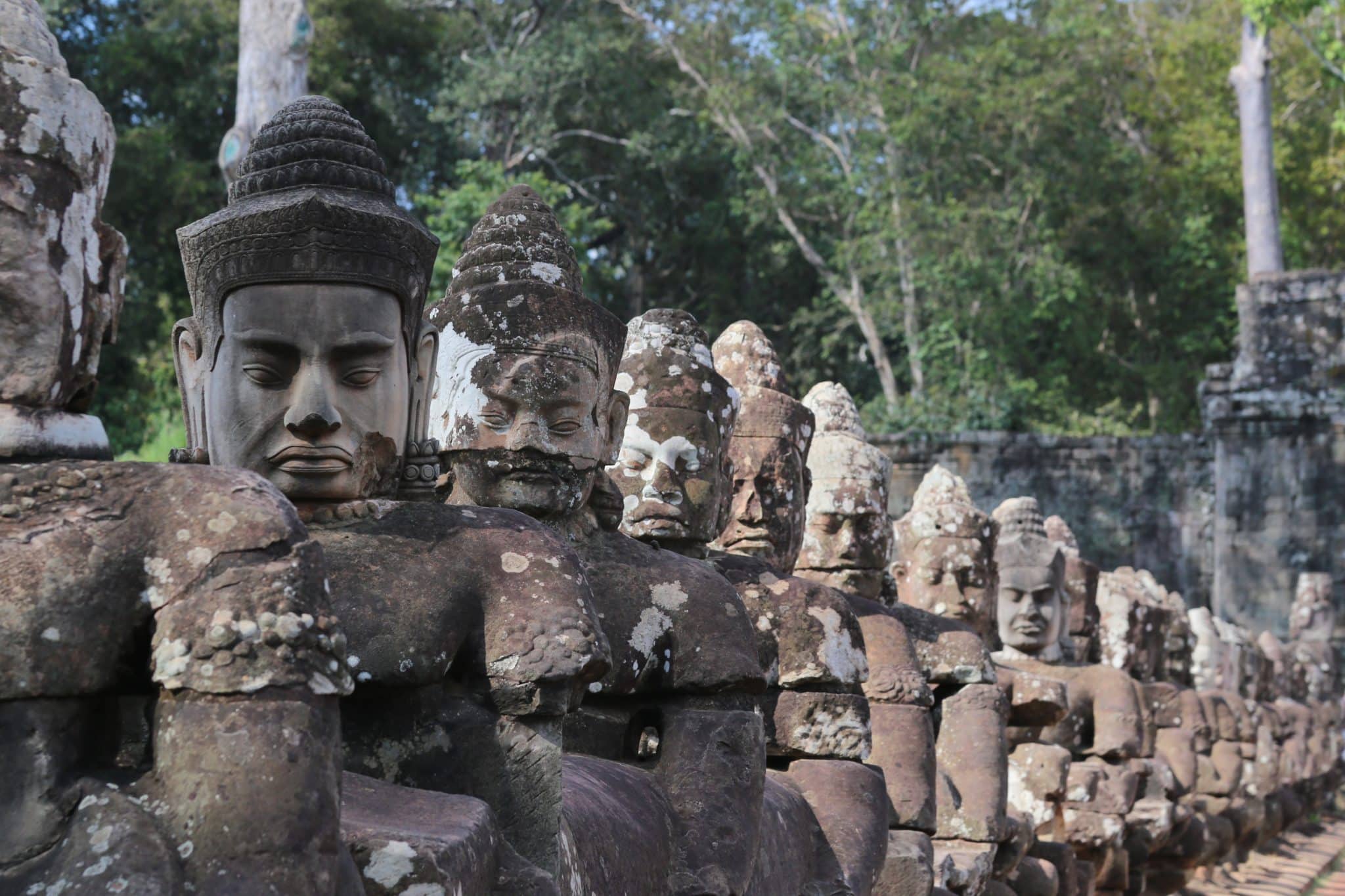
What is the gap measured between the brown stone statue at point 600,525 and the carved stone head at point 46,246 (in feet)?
5.35

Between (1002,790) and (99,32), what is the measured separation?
1886 cm

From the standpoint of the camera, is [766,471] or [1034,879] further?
[1034,879]

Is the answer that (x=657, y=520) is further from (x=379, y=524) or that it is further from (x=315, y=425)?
(x=315, y=425)

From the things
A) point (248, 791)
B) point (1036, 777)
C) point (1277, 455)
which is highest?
point (1277, 455)

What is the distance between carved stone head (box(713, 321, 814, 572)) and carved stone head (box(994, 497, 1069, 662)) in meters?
4.08

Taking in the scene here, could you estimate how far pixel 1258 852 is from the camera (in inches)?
661

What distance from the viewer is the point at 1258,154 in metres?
30.3

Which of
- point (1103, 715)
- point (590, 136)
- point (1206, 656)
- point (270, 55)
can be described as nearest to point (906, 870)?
point (1103, 715)

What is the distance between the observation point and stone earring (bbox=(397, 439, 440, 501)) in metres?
3.63

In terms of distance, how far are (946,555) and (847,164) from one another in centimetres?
2111

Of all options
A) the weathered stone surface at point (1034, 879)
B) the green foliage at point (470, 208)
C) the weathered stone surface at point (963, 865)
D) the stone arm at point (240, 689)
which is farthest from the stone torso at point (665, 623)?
the green foliage at point (470, 208)

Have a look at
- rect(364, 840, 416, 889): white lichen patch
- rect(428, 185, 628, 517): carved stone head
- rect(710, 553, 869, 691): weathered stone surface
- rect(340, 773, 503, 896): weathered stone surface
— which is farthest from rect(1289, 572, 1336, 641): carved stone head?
rect(364, 840, 416, 889): white lichen patch

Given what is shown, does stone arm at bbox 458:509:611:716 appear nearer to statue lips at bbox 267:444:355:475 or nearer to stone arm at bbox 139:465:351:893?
statue lips at bbox 267:444:355:475

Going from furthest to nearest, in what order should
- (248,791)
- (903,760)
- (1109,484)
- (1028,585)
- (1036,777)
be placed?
1. (1109,484)
2. (1028,585)
3. (1036,777)
4. (903,760)
5. (248,791)
